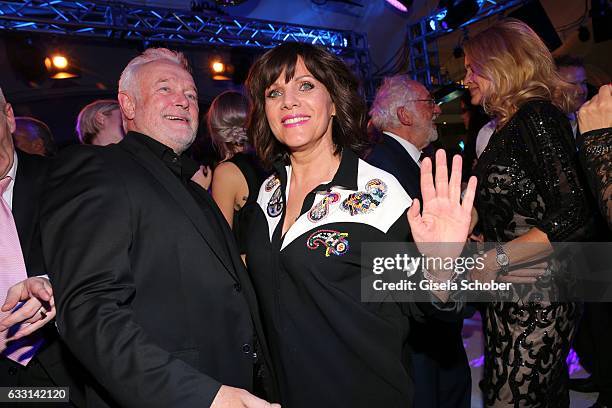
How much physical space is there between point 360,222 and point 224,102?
1.68 metres

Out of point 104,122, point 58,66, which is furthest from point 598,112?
point 58,66

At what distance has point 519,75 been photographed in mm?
2016

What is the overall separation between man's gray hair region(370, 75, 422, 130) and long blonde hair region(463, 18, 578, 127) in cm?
138

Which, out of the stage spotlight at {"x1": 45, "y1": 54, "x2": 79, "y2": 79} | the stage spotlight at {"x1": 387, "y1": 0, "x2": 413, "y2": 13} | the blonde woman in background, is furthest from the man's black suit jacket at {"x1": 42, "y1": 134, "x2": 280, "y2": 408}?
the stage spotlight at {"x1": 45, "y1": 54, "x2": 79, "y2": 79}

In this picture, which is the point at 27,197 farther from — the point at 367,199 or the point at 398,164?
the point at 398,164

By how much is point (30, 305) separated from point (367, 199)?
3.67ft

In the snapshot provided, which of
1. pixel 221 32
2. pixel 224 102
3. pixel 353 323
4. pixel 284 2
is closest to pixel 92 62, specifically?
pixel 221 32

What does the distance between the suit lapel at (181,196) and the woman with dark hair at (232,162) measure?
0.97 m

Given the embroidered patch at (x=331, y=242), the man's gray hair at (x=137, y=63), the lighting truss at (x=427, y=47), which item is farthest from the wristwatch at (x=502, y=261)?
the lighting truss at (x=427, y=47)

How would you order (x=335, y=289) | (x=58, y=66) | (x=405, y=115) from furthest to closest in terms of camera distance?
(x=58, y=66) → (x=405, y=115) → (x=335, y=289)

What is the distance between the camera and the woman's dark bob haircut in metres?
1.92

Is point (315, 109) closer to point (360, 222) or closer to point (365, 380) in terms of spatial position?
point (360, 222)

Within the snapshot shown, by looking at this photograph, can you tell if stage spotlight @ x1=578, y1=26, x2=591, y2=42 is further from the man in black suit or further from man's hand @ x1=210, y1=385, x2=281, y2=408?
man's hand @ x1=210, y1=385, x2=281, y2=408

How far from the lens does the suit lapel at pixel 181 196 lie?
148 cm
